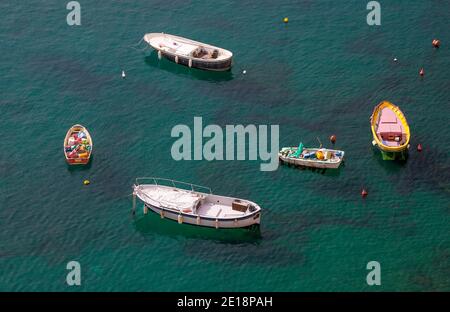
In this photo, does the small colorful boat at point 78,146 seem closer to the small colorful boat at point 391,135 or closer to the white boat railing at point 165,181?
the white boat railing at point 165,181

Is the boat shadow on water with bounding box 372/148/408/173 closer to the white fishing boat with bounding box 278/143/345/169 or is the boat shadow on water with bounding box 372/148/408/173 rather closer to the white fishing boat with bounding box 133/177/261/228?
the white fishing boat with bounding box 278/143/345/169

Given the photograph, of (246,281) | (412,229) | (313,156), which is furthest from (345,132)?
(246,281)

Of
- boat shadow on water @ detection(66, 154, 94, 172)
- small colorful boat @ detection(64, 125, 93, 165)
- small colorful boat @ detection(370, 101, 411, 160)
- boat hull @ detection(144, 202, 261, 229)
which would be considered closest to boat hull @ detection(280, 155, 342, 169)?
small colorful boat @ detection(370, 101, 411, 160)

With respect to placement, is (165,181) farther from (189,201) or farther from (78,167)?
(78,167)

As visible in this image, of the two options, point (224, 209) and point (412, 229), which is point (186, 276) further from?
point (412, 229)

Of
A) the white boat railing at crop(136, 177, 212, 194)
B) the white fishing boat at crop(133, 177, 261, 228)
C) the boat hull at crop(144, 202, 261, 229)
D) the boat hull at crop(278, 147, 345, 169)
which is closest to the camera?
the boat hull at crop(144, 202, 261, 229)

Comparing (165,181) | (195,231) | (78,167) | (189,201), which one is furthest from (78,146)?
(195,231)
